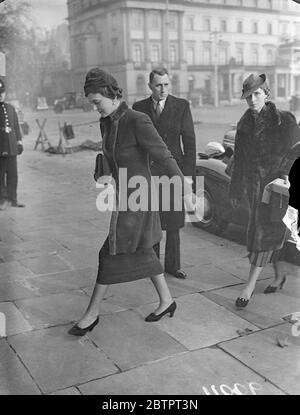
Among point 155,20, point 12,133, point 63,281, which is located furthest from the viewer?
point 63,281

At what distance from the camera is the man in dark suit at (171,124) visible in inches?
133

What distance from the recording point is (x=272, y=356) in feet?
9.90

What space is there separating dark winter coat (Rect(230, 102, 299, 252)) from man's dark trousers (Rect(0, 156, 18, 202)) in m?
1.49

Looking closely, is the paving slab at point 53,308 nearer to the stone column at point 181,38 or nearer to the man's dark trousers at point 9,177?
the man's dark trousers at point 9,177

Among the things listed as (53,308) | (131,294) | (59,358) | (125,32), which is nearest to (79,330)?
(59,358)

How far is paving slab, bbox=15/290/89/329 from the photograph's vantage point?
135 inches

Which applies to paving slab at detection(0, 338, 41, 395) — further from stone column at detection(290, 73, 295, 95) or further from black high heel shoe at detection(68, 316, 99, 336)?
stone column at detection(290, 73, 295, 95)

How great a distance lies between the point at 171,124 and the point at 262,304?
1380 millimetres

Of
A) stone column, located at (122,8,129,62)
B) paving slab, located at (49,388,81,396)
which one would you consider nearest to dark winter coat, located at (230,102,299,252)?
stone column, located at (122,8,129,62)

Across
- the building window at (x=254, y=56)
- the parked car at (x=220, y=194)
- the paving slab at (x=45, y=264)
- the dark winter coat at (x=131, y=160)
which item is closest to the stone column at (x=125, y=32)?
the dark winter coat at (x=131, y=160)

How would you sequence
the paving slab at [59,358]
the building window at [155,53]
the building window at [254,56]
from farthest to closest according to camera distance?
the building window at [254,56]
the building window at [155,53]
the paving slab at [59,358]

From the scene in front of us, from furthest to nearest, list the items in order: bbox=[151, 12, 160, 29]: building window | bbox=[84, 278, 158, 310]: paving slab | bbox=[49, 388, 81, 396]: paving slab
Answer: bbox=[84, 278, 158, 310]: paving slab
bbox=[151, 12, 160, 29]: building window
bbox=[49, 388, 81, 396]: paving slab

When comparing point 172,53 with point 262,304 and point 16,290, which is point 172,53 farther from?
point 16,290

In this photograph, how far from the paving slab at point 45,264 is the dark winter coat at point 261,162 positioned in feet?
4.49
